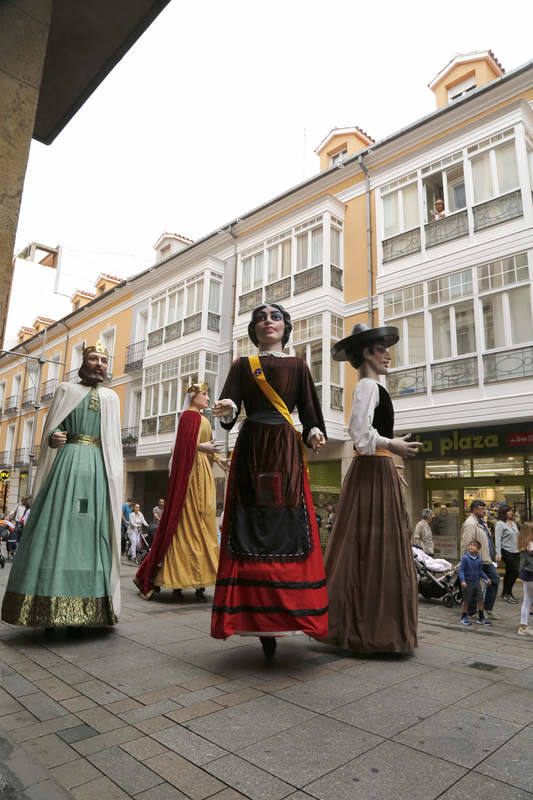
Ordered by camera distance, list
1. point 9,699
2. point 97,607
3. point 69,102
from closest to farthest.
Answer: point 9,699
point 69,102
point 97,607

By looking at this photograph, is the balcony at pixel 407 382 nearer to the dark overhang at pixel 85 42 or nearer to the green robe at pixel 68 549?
the green robe at pixel 68 549

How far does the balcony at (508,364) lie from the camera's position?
11.6 metres

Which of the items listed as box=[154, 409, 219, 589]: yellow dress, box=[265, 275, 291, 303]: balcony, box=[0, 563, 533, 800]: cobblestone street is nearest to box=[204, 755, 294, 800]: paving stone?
box=[0, 563, 533, 800]: cobblestone street

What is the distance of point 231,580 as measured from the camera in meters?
3.32

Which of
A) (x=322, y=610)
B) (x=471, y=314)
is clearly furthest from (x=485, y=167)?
(x=322, y=610)

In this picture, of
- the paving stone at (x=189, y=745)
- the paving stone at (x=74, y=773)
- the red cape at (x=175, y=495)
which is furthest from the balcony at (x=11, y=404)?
the paving stone at (x=74, y=773)

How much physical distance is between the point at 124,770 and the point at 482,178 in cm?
1412

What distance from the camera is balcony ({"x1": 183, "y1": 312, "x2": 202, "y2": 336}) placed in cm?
2003

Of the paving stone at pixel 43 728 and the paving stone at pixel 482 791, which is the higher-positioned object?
the paving stone at pixel 482 791

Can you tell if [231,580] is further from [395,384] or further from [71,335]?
[71,335]

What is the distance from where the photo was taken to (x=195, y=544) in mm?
5684

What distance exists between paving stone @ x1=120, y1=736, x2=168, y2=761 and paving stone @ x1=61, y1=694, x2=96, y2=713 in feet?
1.66

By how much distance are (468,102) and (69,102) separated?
13.0 metres

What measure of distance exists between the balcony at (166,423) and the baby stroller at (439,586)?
43.3ft
